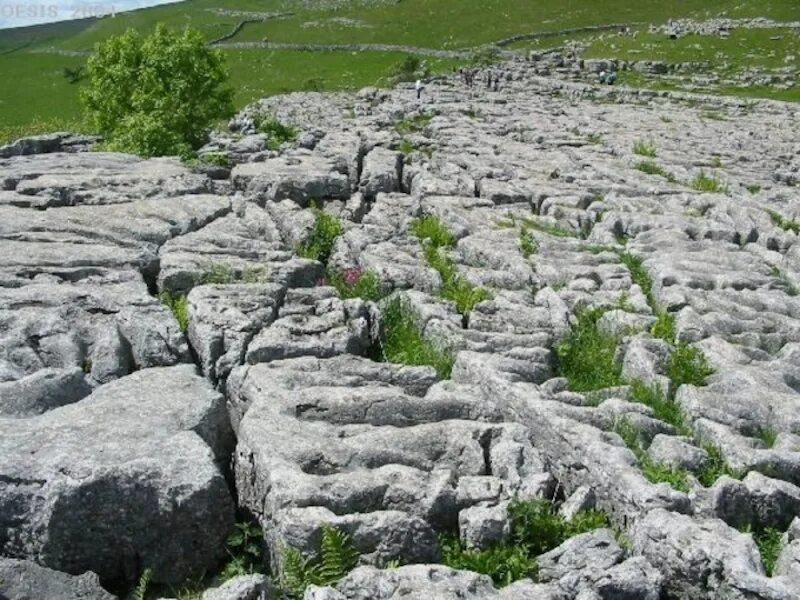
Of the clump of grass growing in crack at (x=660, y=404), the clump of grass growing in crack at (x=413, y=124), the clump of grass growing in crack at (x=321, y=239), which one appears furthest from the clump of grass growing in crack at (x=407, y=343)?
the clump of grass growing in crack at (x=413, y=124)

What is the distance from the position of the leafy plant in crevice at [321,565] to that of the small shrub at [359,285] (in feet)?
32.3

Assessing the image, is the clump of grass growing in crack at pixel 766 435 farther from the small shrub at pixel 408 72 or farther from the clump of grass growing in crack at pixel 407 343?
the small shrub at pixel 408 72

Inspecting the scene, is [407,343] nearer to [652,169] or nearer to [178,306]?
[178,306]

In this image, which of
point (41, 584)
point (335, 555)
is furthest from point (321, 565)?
point (41, 584)

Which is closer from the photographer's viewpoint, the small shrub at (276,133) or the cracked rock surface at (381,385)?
the cracked rock surface at (381,385)

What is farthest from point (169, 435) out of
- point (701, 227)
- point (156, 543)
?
point (701, 227)

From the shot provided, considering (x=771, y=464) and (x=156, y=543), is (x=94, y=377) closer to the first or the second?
(x=156, y=543)

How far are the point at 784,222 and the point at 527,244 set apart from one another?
384 inches

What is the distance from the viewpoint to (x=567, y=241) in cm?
2416

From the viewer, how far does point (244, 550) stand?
39.9 ft

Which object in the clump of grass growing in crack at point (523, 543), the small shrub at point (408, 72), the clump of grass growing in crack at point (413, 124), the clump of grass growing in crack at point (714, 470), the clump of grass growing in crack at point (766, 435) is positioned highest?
the clump of grass growing in crack at point (523, 543)

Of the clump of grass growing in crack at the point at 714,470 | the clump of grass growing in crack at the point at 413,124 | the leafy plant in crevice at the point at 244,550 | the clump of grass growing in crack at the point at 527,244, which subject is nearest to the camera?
the leafy plant in crevice at the point at 244,550

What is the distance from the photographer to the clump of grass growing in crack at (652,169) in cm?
3491

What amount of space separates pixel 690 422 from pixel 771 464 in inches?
66.4
